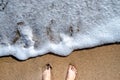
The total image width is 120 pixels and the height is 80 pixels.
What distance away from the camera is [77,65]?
84.0 inches

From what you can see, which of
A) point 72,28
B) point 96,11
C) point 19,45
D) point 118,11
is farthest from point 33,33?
point 118,11

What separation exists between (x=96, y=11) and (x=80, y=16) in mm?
130

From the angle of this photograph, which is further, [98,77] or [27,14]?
[27,14]

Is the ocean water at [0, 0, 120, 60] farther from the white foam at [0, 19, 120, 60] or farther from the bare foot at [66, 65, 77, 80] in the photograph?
the bare foot at [66, 65, 77, 80]

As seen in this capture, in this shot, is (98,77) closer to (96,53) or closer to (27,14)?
(96,53)

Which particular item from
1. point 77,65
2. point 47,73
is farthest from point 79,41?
point 47,73

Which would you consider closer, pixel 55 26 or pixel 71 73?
pixel 71 73

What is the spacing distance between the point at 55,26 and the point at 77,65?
356 mm

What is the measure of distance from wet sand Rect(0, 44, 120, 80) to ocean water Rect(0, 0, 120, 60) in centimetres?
5

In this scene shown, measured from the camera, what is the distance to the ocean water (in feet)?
7.09

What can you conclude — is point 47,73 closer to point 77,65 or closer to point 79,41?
point 77,65

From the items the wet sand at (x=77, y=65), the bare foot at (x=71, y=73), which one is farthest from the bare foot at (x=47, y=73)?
the bare foot at (x=71, y=73)

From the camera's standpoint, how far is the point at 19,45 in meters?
2.25

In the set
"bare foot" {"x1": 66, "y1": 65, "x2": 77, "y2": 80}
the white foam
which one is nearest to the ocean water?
the white foam
